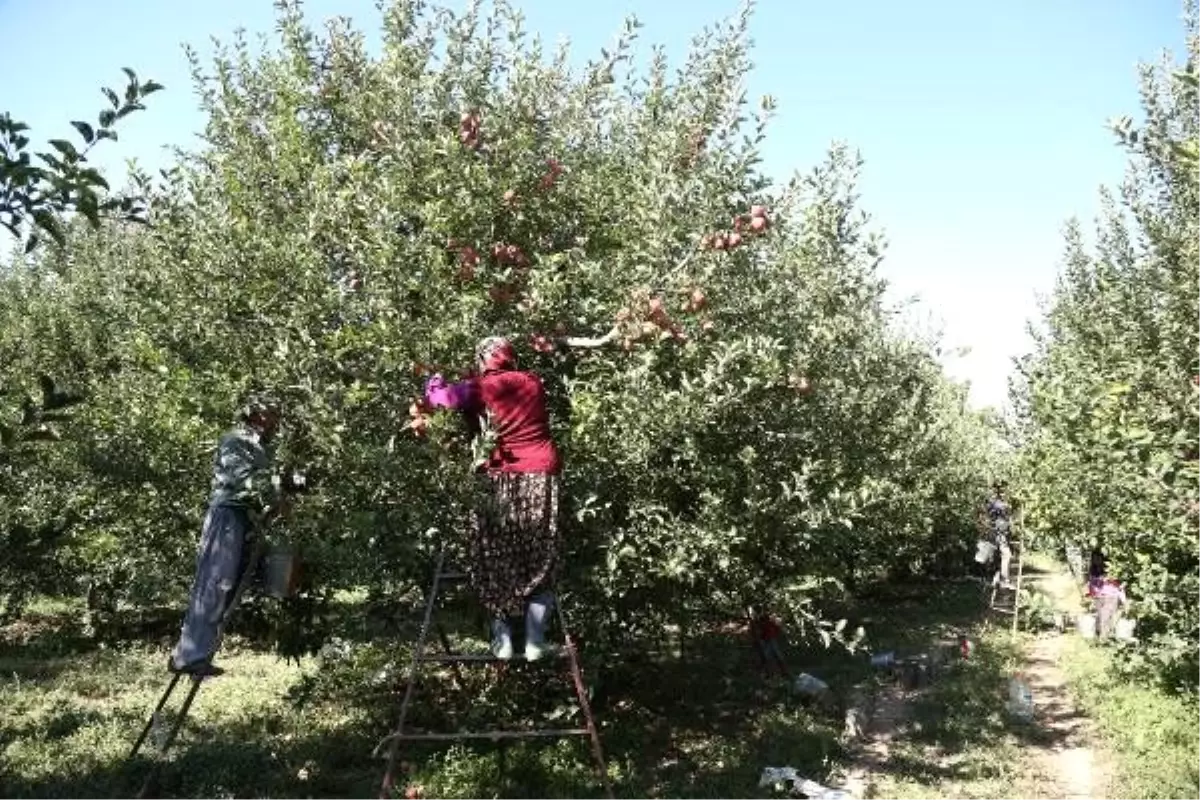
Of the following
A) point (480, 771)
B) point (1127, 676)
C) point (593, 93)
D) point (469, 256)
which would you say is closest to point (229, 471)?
point (469, 256)

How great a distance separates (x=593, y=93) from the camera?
917 centimetres

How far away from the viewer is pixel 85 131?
13.3 ft

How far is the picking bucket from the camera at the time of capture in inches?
260

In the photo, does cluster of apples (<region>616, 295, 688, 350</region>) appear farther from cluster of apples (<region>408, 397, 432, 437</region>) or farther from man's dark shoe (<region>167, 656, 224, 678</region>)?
man's dark shoe (<region>167, 656, 224, 678</region>)

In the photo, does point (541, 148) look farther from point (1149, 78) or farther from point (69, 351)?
point (69, 351)

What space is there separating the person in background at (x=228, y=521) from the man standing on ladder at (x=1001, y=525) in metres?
21.4

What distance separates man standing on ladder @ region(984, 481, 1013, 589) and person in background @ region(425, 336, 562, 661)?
67.1 feet

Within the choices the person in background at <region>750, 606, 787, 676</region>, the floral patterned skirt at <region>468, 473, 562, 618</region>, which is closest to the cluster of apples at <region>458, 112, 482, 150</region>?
the floral patterned skirt at <region>468, 473, 562, 618</region>

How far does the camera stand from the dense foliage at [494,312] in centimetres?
673

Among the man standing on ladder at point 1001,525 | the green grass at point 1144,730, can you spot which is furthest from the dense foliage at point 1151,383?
the man standing on ladder at point 1001,525

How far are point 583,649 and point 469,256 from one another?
11.6 feet

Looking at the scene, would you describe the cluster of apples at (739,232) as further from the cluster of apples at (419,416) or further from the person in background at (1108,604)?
→ the person in background at (1108,604)

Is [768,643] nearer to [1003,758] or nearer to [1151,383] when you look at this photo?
[1003,758]

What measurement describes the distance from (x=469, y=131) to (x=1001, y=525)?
69.0ft
